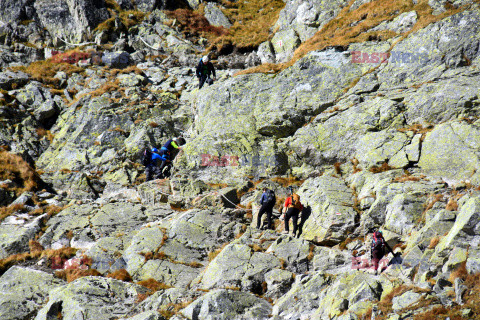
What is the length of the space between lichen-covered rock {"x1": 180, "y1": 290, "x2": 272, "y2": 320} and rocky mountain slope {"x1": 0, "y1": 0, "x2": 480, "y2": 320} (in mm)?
57

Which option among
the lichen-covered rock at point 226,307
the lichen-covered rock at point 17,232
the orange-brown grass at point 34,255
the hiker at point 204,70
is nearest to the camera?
the lichen-covered rock at point 226,307

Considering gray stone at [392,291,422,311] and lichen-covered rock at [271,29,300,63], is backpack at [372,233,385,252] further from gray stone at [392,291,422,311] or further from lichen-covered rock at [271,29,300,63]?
lichen-covered rock at [271,29,300,63]

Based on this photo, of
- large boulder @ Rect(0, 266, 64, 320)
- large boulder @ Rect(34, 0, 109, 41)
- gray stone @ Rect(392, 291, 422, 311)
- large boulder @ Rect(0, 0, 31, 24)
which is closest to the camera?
gray stone @ Rect(392, 291, 422, 311)

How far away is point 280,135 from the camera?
84.5 ft

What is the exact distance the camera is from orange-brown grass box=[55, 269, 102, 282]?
A: 16844mm

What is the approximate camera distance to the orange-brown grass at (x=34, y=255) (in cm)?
1812

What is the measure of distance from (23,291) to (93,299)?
4.07 meters

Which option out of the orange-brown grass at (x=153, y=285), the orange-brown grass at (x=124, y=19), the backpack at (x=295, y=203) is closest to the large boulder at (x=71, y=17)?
the orange-brown grass at (x=124, y=19)

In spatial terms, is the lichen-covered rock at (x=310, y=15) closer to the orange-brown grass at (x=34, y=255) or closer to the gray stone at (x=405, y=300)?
the orange-brown grass at (x=34, y=255)

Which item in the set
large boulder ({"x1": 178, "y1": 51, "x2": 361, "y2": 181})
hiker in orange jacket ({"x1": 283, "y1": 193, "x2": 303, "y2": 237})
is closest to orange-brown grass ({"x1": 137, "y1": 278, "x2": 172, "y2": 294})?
hiker in orange jacket ({"x1": 283, "y1": 193, "x2": 303, "y2": 237})

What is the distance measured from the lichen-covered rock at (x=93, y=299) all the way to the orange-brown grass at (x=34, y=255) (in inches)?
133

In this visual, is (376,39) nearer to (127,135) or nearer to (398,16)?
(398,16)

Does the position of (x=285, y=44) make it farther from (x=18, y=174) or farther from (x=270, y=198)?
(x=18, y=174)

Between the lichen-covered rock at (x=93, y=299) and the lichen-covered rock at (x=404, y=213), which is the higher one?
the lichen-covered rock at (x=93, y=299)
